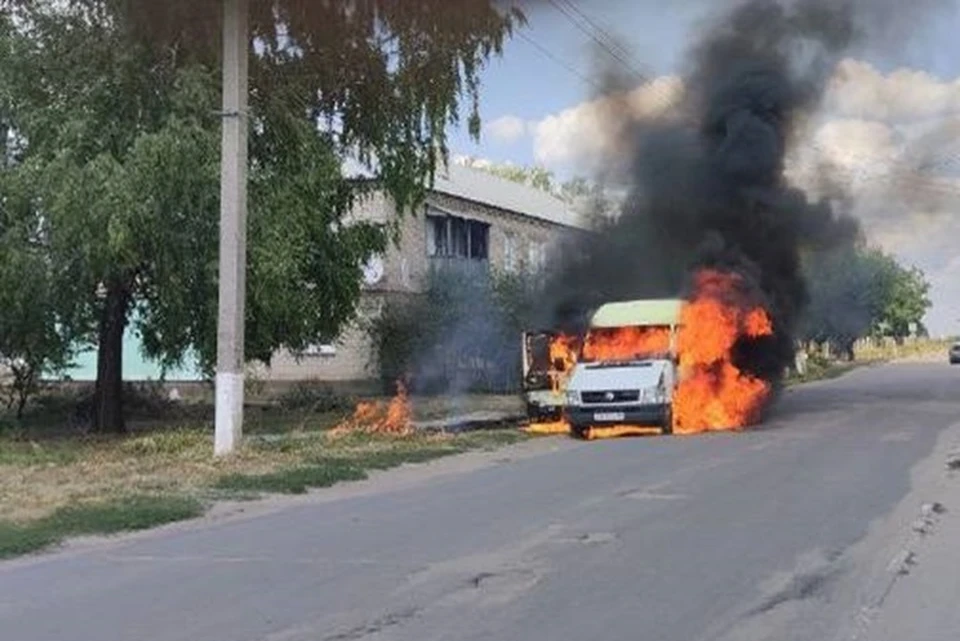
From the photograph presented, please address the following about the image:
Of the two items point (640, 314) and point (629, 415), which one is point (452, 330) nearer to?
point (640, 314)

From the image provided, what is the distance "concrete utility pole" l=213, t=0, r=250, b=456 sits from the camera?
19328mm

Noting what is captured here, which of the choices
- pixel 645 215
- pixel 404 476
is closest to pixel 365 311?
pixel 645 215

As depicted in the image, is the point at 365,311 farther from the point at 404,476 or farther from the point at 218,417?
the point at 404,476

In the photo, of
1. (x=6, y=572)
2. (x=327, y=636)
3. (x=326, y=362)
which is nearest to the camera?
(x=327, y=636)

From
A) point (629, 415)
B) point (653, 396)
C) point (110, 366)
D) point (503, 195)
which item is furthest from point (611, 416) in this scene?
point (503, 195)

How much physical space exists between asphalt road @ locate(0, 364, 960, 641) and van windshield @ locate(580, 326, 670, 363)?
760cm

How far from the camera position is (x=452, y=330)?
3875 cm

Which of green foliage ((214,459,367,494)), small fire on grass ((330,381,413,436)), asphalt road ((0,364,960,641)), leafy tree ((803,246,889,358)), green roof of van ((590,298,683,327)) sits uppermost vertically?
leafy tree ((803,246,889,358))

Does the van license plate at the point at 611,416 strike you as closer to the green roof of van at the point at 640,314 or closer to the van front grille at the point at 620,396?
the van front grille at the point at 620,396

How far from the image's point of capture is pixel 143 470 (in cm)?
1766

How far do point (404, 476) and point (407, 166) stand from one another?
31.8 feet

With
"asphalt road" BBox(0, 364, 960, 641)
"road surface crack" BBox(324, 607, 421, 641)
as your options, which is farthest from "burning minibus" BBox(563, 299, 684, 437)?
"road surface crack" BBox(324, 607, 421, 641)

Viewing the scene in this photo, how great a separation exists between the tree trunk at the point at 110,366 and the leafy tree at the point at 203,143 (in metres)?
0.04

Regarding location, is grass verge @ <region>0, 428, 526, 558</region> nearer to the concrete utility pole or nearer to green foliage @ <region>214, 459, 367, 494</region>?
green foliage @ <region>214, 459, 367, 494</region>
